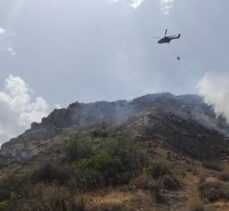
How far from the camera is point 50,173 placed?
23359 mm

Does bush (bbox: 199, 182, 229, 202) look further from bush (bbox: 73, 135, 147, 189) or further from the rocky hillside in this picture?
bush (bbox: 73, 135, 147, 189)

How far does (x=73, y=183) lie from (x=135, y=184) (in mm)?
2287

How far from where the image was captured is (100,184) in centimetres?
2123

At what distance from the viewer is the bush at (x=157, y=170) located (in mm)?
21556

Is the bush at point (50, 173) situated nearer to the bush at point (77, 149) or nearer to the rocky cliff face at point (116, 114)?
the bush at point (77, 149)

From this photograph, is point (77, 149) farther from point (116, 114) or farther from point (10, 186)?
point (116, 114)

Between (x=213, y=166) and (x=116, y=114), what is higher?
(x=116, y=114)

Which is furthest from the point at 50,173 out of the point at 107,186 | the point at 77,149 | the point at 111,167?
the point at 77,149

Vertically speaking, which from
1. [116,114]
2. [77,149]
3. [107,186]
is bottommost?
[107,186]

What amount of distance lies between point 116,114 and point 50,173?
35355 millimetres

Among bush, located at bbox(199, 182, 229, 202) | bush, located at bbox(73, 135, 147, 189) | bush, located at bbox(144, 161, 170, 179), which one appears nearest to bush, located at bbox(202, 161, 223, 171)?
bush, located at bbox(73, 135, 147, 189)

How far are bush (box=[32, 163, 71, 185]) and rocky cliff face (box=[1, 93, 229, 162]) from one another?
24.1m

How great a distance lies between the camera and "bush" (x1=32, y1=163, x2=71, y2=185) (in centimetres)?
2267

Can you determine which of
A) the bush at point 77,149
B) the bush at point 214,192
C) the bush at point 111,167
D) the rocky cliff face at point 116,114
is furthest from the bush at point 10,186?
the rocky cliff face at point 116,114
